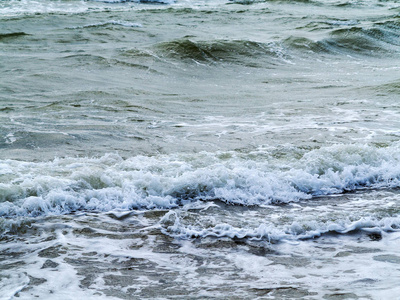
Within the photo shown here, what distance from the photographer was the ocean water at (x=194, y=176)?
3.80 meters

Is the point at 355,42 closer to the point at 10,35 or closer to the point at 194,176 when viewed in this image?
the point at 10,35

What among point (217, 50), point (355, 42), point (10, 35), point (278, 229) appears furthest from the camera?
point (355, 42)

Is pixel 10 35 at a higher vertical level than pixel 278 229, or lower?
higher

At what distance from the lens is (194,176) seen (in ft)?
18.7

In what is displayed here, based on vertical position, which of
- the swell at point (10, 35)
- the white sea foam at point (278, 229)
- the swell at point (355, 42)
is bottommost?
the white sea foam at point (278, 229)

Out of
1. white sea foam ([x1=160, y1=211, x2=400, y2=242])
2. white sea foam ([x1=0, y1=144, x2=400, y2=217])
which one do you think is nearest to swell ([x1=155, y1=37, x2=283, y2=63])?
white sea foam ([x1=0, y1=144, x2=400, y2=217])

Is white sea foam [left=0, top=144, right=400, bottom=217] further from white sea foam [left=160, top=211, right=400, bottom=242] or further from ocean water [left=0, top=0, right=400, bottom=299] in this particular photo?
white sea foam [left=160, top=211, right=400, bottom=242]

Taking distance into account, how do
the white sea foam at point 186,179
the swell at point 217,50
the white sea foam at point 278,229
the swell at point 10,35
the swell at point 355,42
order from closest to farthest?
the white sea foam at point 278,229, the white sea foam at point 186,179, the swell at point 217,50, the swell at point 10,35, the swell at point 355,42

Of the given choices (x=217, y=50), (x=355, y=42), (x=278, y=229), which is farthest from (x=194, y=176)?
(x=355, y=42)

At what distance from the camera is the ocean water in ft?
12.5

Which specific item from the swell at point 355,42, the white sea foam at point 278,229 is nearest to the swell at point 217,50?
the swell at point 355,42

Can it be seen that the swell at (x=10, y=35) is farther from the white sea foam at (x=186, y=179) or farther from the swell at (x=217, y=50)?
the white sea foam at (x=186, y=179)

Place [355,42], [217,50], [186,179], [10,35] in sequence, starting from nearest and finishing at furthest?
Result: [186,179]
[217,50]
[10,35]
[355,42]

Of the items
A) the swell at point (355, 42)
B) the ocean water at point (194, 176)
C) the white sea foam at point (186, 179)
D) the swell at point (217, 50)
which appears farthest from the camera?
the swell at point (355, 42)
